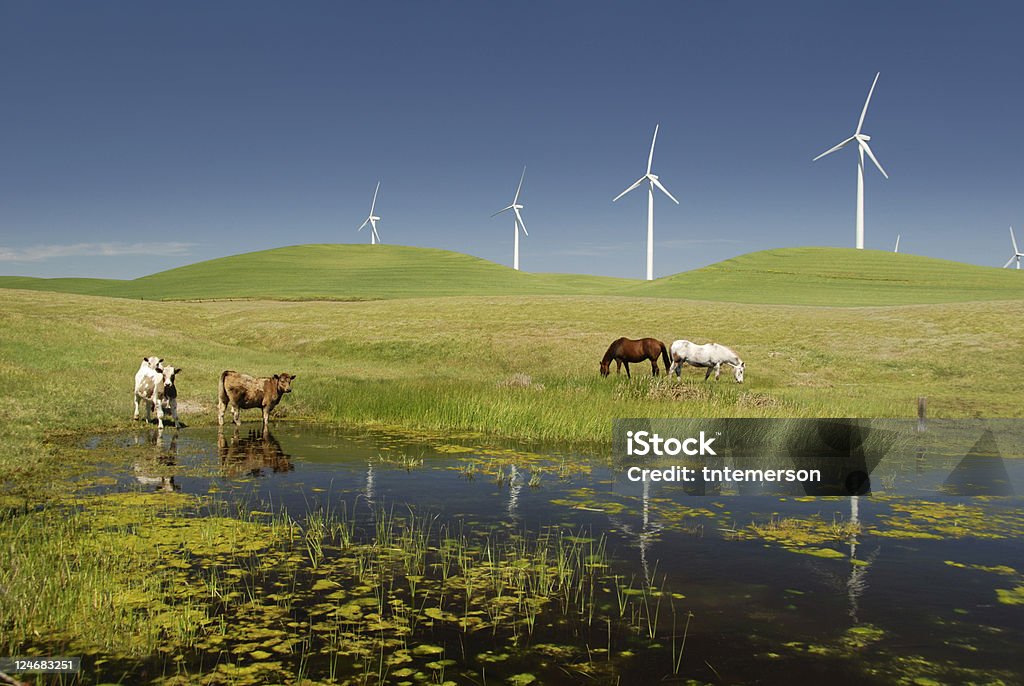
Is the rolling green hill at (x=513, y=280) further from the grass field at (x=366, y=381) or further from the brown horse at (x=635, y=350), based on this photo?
the brown horse at (x=635, y=350)

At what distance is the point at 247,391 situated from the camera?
1007 inches

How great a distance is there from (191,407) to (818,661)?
82.9 feet

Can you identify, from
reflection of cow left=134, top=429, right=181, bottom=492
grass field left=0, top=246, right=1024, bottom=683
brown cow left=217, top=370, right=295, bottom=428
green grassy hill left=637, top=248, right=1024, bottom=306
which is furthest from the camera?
green grassy hill left=637, top=248, right=1024, bottom=306

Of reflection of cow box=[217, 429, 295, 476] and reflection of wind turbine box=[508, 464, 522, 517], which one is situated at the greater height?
reflection of cow box=[217, 429, 295, 476]

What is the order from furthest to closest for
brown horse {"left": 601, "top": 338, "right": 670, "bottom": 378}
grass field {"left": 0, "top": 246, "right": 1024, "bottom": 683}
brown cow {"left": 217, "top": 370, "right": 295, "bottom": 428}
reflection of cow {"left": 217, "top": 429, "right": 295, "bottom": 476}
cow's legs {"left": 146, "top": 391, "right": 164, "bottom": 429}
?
brown horse {"left": 601, "top": 338, "right": 670, "bottom": 378} → brown cow {"left": 217, "top": 370, "right": 295, "bottom": 428} → cow's legs {"left": 146, "top": 391, "right": 164, "bottom": 429} → reflection of cow {"left": 217, "top": 429, "right": 295, "bottom": 476} → grass field {"left": 0, "top": 246, "right": 1024, "bottom": 683}

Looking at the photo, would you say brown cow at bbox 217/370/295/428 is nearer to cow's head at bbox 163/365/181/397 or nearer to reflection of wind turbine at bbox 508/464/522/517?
cow's head at bbox 163/365/181/397

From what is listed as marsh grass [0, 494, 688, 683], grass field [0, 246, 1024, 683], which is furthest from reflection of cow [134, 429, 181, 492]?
marsh grass [0, 494, 688, 683]

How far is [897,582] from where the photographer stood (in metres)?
11.2

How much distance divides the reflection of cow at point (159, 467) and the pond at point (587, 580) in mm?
117

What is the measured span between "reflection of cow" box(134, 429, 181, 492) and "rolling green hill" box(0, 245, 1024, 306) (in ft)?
291

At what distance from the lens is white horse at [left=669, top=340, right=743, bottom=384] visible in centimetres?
3928

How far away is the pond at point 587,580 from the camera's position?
28.0ft

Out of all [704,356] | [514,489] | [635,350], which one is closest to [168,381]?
[514,489]

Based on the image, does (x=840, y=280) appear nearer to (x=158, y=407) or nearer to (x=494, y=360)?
(x=494, y=360)
